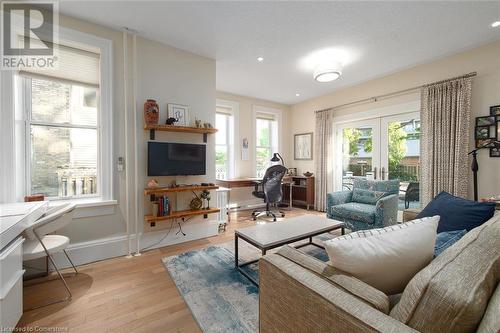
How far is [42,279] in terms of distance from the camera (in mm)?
2041

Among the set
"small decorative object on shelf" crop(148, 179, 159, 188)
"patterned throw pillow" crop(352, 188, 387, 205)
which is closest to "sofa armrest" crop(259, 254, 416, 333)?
"small decorative object on shelf" crop(148, 179, 159, 188)

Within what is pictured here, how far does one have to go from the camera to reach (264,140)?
217 inches

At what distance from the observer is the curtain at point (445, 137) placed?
9.52 ft

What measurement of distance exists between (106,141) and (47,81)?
0.84 metres

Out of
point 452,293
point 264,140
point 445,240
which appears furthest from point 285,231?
point 264,140

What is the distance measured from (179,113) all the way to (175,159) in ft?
2.10

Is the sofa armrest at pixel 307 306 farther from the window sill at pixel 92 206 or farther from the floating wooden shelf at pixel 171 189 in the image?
the window sill at pixel 92 206

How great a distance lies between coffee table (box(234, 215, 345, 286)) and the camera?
1.90 metres

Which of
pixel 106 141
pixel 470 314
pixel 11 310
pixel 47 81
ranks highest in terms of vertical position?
pixel 47 81

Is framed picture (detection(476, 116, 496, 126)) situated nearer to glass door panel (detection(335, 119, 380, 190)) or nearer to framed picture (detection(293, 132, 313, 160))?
glass door panel (detection(335, 119, 380, 190))

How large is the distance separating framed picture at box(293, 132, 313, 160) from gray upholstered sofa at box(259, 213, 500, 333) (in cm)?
447

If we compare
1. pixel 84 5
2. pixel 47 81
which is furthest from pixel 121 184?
pixel 84 5

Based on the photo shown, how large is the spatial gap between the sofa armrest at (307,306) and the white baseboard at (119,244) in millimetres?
2190

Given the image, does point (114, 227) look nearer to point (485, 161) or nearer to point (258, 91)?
point (258, 91)
